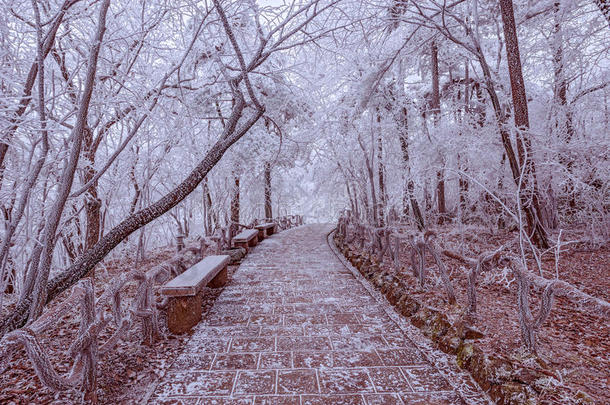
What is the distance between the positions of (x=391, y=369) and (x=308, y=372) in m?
0.81

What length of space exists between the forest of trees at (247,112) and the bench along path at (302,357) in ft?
4.94

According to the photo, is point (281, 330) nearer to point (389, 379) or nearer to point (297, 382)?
point (297, 382)

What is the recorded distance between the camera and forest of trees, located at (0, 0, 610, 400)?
324 centimetres

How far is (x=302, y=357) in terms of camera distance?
3.55m

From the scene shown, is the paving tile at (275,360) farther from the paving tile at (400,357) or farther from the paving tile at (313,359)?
the paving tile at (400,357)

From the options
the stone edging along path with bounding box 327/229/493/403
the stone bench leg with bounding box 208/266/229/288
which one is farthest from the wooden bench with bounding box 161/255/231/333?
the stone edging along path with bounding box 327/229/493/403

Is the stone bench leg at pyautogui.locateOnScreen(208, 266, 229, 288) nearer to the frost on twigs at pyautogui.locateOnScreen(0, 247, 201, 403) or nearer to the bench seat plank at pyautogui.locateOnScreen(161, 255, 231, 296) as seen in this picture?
the bench seat plank at pyautogui.locateOnScreen(161, 255, 231, 296)

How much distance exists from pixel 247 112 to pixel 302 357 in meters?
10.6

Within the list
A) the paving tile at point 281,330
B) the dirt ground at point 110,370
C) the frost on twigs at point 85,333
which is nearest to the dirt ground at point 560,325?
the paving tile at point 281,330

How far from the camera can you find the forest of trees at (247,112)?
3.24 m

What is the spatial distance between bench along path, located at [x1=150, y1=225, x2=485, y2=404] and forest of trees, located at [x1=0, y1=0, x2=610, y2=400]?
4.94ft

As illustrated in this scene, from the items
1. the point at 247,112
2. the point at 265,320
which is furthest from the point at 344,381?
the point at 247,112

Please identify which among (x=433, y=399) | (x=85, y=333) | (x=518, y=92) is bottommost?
(x=433, y=399)

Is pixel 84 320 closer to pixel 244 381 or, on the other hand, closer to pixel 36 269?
pixel 36 269
